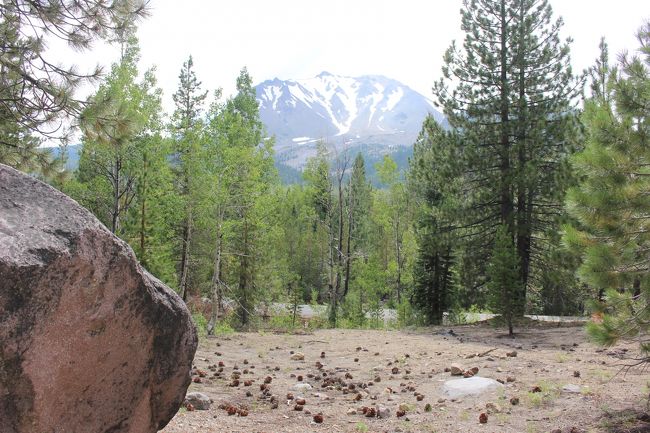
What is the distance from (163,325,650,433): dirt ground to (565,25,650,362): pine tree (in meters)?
1.25

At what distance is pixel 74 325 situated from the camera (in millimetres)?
3098

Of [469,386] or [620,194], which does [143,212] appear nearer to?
[469,386]

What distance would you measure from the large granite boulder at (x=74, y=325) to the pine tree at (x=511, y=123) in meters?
14.7

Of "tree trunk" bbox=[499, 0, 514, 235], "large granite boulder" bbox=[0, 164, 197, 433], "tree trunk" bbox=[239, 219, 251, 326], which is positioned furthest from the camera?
"tree trunk" bbox=[239, 219, 251, 326]

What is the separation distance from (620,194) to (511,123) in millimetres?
11805

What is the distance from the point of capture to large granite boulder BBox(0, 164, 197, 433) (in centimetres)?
280

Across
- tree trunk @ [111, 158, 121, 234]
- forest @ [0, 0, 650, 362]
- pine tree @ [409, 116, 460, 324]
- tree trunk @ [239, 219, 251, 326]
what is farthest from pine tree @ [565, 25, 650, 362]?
tree trunk @ [239, 219, 251, 326]

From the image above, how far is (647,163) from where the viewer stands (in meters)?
5.64

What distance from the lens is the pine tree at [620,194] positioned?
566 cm

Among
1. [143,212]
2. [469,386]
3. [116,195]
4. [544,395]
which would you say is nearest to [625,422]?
[544,395]

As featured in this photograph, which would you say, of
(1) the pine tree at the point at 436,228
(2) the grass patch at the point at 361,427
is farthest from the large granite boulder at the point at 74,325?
(1) the pine tree at the point at 436,228

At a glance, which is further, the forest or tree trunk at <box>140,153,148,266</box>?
tree trunk at <box>140,153,148,266</box>

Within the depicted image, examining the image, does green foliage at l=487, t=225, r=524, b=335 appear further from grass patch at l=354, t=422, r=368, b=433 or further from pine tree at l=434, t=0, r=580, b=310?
grass patch at l=354, t=422, r=368, b=433

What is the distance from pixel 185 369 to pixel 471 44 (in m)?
16.7
